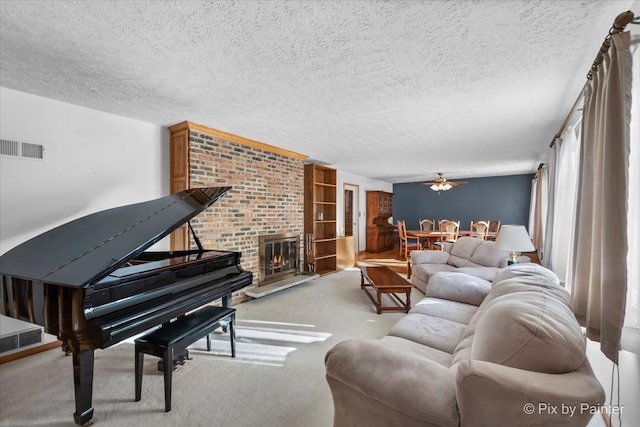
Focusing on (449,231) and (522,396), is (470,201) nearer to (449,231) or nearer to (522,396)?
(449,231)

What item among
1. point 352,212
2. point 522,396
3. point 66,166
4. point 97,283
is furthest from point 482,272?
point 66,166

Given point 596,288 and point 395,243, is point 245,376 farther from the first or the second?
point 395,243

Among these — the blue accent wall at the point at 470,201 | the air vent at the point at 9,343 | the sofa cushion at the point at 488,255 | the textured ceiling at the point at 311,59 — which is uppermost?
the textured ceiling at the point at 311,59

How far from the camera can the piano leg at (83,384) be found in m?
1.64

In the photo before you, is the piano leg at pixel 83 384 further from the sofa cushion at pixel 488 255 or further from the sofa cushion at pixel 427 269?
the sofa cushion at pixel 488 255

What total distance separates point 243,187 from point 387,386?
3.39 metres

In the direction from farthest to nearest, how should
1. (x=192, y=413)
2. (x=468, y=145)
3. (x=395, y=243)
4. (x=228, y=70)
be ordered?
1. (x=395, y=243)
2. (x=468, y=145)
3. (x=228, y=70)
4. (x=192, y=413)

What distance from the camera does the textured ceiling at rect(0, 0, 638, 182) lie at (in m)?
1.48

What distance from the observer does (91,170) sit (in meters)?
2.87

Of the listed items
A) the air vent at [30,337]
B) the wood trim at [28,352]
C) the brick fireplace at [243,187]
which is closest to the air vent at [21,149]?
the brick fireplace at [243,187]

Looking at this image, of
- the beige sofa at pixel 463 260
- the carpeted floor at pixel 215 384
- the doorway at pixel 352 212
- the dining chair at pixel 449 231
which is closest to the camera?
the carpeted floor at pixel 215 384

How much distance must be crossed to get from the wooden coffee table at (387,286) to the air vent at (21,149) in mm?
3707

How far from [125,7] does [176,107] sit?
1.44 m

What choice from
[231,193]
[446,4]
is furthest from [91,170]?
[446,4]
